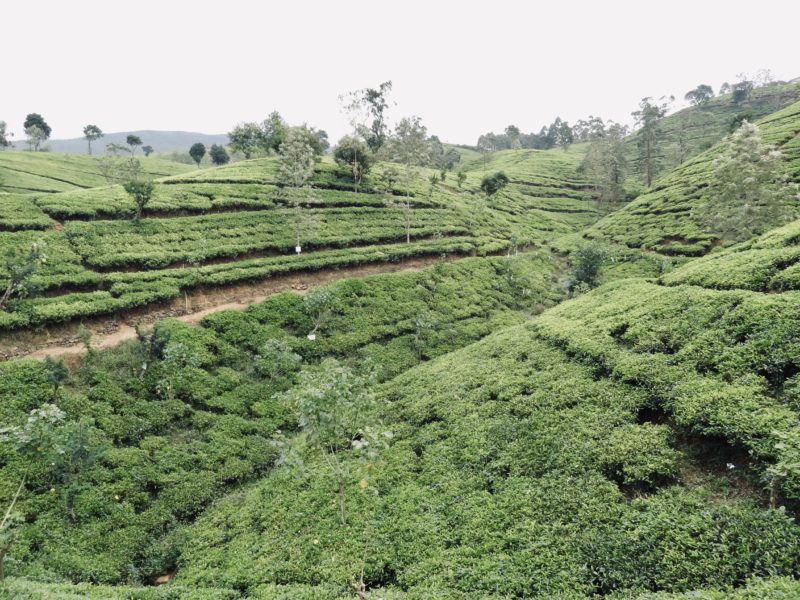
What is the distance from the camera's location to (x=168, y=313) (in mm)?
23609

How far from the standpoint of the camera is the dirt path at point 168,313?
18156mm

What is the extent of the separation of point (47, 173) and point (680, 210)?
3621 inches

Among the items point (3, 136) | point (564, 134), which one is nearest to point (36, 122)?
point (3, 136)

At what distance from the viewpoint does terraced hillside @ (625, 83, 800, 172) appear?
88731mm

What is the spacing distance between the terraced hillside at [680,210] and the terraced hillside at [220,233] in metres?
9.94

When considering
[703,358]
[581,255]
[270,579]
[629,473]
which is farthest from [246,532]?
[581,255]

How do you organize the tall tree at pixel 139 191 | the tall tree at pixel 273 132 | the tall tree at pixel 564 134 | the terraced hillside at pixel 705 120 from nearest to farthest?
the tall tree at pixel 139 191
the tall tree at pixel 273 132
the terraced hillside at pixel 705 120
the tall tree at pixel 564 134

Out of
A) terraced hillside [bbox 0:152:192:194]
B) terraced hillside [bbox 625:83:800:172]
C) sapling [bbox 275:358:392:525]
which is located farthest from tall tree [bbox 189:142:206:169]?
terraced hillside [bbox 625:83:800:172]

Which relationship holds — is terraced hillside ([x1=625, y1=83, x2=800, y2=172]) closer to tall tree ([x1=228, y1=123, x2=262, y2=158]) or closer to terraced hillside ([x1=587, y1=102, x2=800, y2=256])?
terraced hillside ([x1=587, y1=102, x2=800, y2=256])

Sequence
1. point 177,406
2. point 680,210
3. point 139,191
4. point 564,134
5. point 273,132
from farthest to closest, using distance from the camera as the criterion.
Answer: point 564,134
point 273,132
point 680,210
point 139,191
point 177,406

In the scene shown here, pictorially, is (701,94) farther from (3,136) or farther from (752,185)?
(3,136)

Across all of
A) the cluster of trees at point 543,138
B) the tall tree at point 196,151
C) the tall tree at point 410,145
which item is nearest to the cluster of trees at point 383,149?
the tall tree at point 410,145

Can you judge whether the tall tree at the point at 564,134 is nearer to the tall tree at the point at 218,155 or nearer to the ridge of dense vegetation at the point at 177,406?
the tall tree at the point at 218,155

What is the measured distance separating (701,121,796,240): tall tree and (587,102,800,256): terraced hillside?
8.99m
